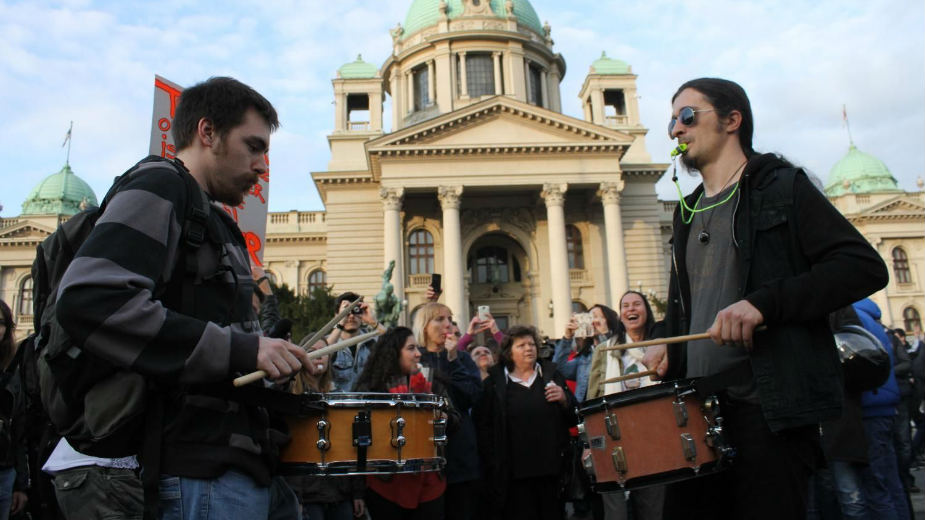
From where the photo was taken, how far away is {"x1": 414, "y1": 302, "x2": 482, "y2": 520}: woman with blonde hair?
5879 mm

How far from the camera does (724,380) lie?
2.59 meters

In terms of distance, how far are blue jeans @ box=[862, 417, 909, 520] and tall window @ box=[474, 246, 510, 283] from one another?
2971 cm

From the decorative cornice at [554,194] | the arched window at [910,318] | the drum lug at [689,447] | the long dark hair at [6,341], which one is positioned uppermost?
the decorative cornice at [554,194]

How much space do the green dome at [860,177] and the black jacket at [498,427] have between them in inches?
2120

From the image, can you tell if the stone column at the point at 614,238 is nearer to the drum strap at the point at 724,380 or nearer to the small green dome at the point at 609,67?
the small green dome at the point at 609,67

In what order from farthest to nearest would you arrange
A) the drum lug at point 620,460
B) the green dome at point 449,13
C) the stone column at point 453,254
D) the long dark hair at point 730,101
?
1. the green dome at point 449,13
2. the stone column at point 453,254
3. the long dark hair at point 730,101
4. the drum lug at point 620,460

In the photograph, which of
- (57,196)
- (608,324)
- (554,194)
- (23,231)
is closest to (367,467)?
(608,324)

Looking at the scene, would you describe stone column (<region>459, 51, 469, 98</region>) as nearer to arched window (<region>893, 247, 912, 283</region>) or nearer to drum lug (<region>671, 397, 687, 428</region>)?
arched window (<region>893, 247, 912, 283</region>)

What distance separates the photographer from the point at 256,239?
680 centimetres

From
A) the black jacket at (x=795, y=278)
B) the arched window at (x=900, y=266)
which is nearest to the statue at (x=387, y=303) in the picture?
the black jacket at (x=795, y=278)

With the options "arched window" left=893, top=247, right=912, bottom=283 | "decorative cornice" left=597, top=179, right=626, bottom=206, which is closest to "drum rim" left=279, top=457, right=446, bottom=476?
"decorative cornice" left=597, top=179, right=626, bottom=206

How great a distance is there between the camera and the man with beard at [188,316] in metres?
1.85

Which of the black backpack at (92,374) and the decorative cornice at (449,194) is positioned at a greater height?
the decorative cornice at (449,194)

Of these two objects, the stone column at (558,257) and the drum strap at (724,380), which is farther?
the stone column at (558,257)
